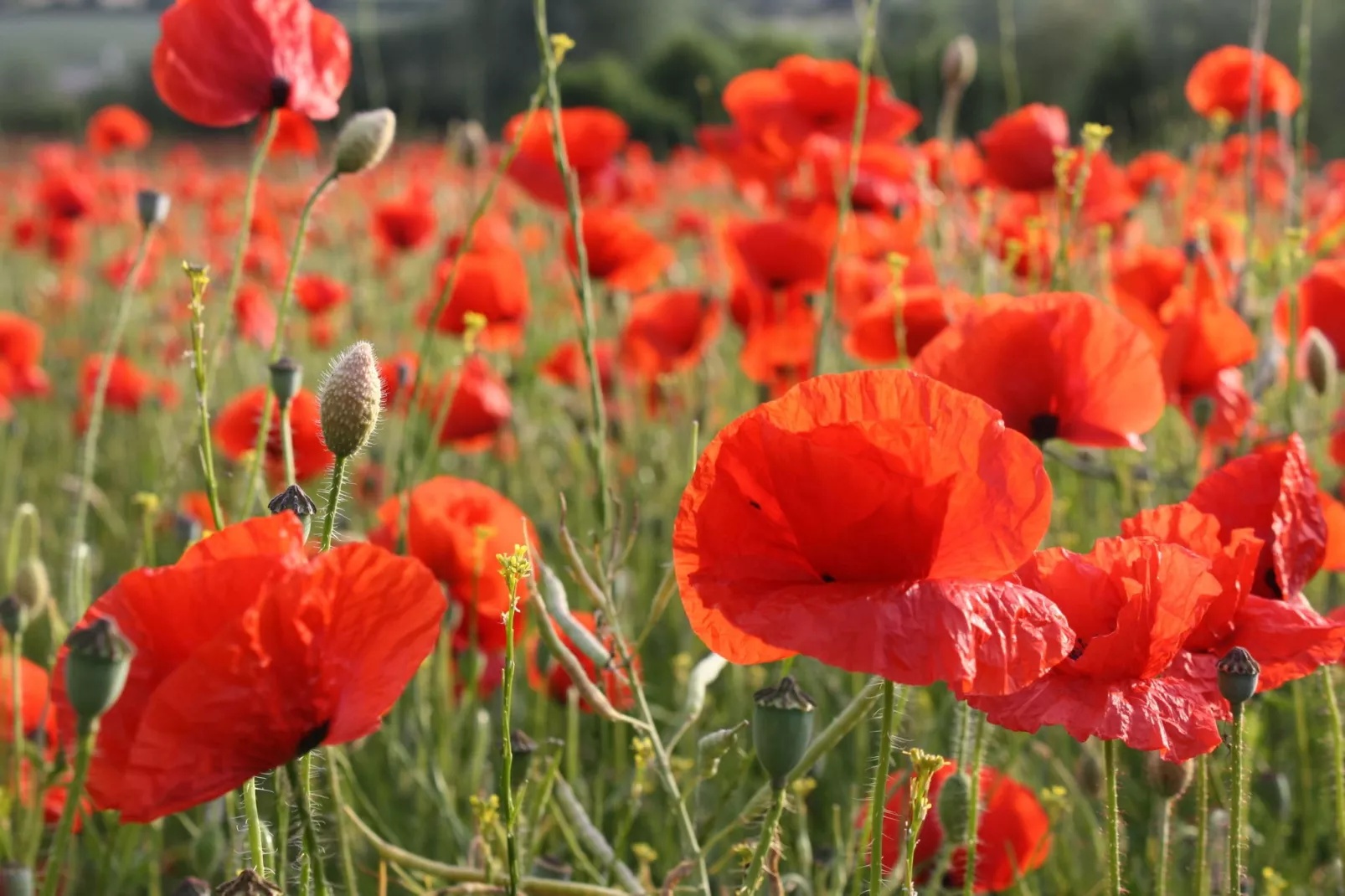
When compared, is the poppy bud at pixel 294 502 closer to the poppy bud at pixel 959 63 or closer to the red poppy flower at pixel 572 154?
the poppy bud at pixel 959 63

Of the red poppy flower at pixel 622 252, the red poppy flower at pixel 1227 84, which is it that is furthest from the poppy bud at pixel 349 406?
the red poppy flower at pixel 1227 84

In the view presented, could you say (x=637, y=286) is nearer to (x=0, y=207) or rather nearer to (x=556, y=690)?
(x=556, y=690)

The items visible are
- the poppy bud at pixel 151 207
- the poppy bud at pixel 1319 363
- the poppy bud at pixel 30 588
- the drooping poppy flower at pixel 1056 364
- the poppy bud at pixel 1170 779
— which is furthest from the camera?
the poppy bud at pixel 1319 363

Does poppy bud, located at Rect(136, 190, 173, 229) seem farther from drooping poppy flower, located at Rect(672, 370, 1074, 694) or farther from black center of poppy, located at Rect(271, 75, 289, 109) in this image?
drooping poppy flower, located at Rect(672, 370, 1074, 694)

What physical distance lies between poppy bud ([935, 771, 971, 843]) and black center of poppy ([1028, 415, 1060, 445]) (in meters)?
0.31

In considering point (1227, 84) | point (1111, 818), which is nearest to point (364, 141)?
point (1111, 818)

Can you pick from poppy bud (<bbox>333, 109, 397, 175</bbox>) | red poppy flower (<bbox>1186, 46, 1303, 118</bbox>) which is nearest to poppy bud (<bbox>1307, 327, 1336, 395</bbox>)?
red poppy flower (<bbox>1186, 46, 1303, 118</bbox>)

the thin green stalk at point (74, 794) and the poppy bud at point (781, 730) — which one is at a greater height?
the poppy bud at point (781, 730)

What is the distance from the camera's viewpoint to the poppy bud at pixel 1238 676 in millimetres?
732

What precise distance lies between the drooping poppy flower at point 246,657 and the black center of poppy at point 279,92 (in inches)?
27.3

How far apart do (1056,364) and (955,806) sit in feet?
1.22

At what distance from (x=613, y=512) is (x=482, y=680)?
0.62 meters

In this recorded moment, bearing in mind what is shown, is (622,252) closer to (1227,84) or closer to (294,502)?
(1227,84)

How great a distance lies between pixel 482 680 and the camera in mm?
1621
